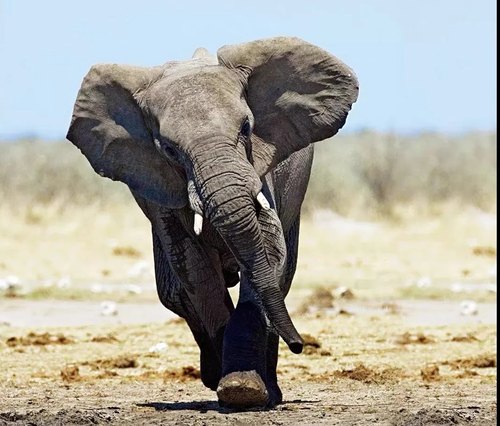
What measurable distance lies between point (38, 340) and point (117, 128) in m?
5.60

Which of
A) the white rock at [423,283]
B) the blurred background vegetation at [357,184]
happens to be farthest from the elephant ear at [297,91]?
the blurred background vegetation at [357,184]

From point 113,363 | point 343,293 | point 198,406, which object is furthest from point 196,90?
point 343,293

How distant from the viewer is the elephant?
8.77 meters

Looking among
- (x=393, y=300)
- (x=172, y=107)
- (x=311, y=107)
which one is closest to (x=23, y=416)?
(x=172, y=107)

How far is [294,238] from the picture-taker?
11016 mm

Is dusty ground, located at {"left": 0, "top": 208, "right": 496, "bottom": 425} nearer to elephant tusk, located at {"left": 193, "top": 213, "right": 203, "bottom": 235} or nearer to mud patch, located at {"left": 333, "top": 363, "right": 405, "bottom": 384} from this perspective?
mud patch, located at {"left": 333, "top": 363, "right": 405, "bottom": 384}

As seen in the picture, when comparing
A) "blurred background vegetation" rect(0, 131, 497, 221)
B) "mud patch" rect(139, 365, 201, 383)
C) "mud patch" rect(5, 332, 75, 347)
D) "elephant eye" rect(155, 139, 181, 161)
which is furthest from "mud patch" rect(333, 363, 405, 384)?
"blurred background vegetation" rect(0, 131, 497, 221)

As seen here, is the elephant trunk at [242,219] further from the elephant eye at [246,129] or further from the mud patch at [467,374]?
the mud patch at [467,374]

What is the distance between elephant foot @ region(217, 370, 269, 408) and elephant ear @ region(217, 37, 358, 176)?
143 cm

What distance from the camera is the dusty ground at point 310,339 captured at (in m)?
9.63

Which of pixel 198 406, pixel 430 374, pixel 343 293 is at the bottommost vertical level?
pixel 198 406

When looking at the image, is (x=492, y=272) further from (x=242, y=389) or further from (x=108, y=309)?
(x=242, y=389)

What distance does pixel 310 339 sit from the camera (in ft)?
46.2

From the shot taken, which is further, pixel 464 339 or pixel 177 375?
pixel 464 339
